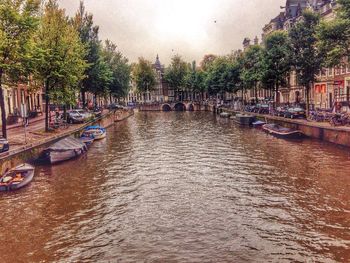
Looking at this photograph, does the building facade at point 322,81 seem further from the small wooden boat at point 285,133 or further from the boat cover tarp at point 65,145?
the boat cover tarp at point 65,145

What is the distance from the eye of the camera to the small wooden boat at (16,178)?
2425 centimetres

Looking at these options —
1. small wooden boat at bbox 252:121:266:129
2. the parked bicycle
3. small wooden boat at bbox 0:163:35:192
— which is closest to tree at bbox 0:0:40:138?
small wooden boat at bbox 0:163:35:192

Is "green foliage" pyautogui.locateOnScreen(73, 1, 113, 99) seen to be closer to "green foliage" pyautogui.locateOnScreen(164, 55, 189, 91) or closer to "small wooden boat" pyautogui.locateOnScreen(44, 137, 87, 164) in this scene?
"small wooden boat" pyautogui.locateOnScreen(44, 137, 87, 164)

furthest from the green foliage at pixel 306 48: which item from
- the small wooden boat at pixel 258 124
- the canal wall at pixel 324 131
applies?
the small wooden boat at pixel 258 124

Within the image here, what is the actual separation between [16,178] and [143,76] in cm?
12585

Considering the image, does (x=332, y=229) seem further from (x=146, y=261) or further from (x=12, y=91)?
(x=12, y=91)

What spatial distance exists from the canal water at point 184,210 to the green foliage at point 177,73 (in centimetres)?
12208

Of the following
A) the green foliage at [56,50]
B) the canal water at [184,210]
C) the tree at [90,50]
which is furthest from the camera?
the tree at [90,50]

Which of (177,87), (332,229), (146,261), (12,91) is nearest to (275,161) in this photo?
(332,229)

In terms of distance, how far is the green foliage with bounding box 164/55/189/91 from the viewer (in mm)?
155875

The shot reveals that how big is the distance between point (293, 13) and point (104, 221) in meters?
81.6

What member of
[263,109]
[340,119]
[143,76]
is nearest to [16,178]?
[340,119]

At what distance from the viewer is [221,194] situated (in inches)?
913

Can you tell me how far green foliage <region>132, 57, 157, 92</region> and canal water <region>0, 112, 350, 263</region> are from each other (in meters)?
115
